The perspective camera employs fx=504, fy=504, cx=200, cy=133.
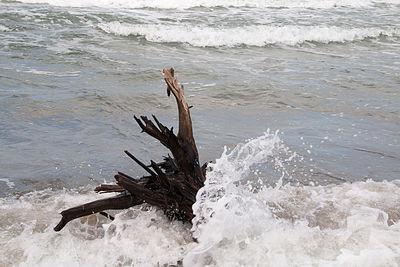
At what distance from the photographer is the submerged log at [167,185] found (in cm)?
353

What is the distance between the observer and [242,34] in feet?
48.2

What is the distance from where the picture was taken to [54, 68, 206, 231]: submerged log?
3.53m

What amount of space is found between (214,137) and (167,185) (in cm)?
271

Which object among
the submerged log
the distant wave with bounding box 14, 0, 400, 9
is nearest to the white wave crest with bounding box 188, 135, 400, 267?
the submerged log

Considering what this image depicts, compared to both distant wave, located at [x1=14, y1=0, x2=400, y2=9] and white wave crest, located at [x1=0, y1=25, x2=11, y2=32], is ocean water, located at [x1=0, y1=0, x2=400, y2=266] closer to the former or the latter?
white wave crest, located at [x1=0, y1=25, x2=11, y2=32]

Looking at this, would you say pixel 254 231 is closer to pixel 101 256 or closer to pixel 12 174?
pixel 101 256

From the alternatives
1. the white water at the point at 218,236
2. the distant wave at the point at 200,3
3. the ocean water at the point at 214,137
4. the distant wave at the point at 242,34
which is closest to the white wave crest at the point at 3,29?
the ocean water at the point at 214,137

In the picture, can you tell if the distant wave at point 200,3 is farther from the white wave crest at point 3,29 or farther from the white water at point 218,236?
the white water at point 218,236

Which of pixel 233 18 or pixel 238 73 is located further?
pixel 233 18

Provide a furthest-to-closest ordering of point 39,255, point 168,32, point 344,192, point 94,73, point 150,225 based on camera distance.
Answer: point 168,32 → point 94,73 → point 344,192 → point 150,225 → point 39,255

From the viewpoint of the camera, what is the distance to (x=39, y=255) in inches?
132

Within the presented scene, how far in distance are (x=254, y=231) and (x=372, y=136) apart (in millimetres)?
3487

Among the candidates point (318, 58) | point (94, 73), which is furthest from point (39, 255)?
point (318, 58)

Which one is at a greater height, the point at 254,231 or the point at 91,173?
the point at 254,231
